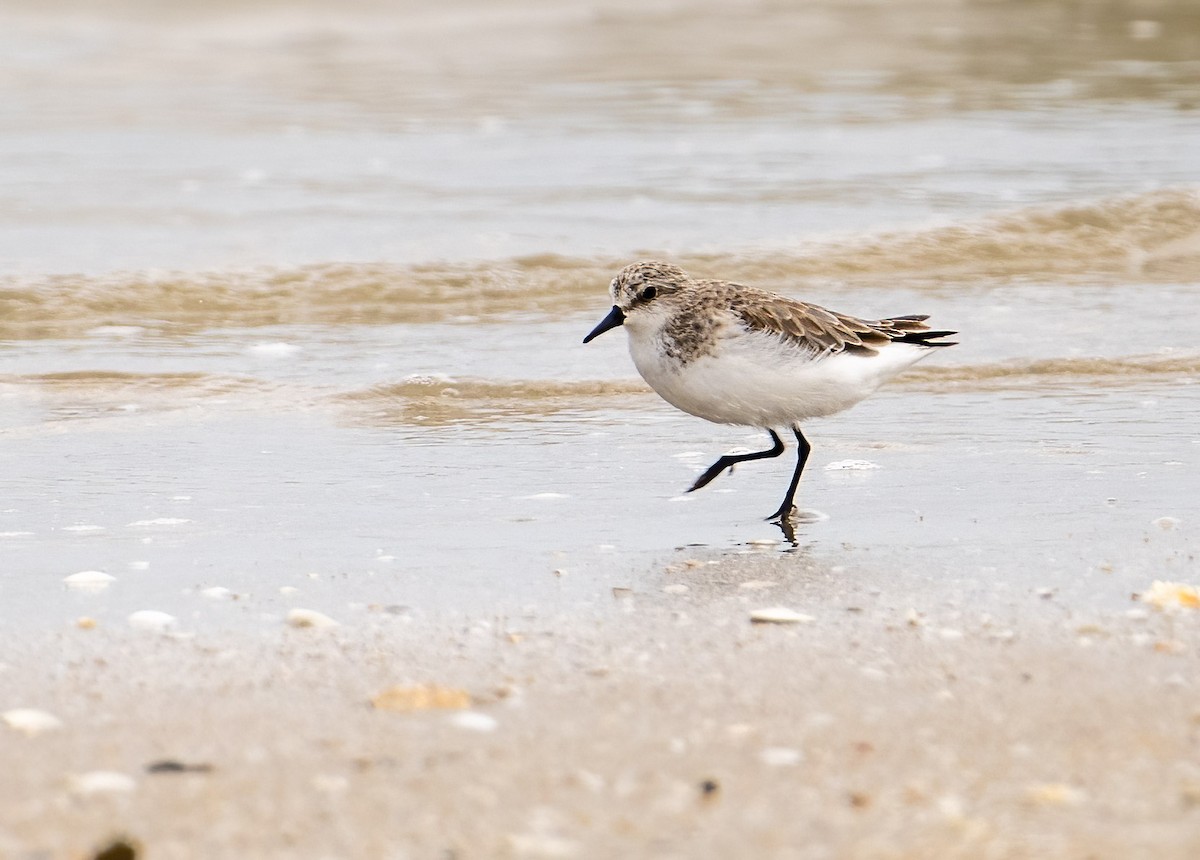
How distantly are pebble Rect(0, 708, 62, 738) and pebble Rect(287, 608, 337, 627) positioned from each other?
77 cm

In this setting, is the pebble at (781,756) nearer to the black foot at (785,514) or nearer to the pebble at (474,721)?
the pebble at (474,721)

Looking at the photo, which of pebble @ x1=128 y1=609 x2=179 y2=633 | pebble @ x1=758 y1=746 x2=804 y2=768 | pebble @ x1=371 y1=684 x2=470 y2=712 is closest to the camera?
pebble @ x1=758 y1=746 x2=804 y2=768

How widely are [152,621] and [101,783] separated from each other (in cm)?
109

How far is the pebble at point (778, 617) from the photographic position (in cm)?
411

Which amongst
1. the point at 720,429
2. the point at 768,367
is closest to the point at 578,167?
the point at 720,429

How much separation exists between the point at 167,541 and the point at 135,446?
148cm

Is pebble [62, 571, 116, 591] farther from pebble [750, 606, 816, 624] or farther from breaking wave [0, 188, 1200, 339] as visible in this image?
breaking wave [0, 188, 1200, 339]

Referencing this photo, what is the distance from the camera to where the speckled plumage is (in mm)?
5367

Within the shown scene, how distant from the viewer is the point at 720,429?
668 cm

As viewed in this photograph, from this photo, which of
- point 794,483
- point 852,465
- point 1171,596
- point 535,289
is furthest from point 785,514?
point 535,289

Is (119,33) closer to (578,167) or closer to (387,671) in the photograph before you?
(578,167)

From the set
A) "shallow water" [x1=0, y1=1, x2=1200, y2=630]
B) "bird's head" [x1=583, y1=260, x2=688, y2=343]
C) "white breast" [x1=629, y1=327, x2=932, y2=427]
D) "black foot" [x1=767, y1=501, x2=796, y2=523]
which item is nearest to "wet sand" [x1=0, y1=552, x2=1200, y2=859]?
"shallow water" [x1=0, y1=1, x2=1200, y2=630]

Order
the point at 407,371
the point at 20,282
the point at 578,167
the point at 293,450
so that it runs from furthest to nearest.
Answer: the point at 578,167 < the point at 20,282 < the point at 407,371 < the point at 293,450

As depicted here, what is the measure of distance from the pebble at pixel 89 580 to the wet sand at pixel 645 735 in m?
0.45
